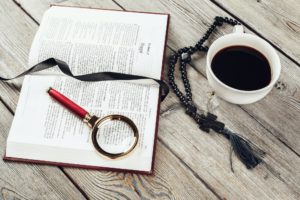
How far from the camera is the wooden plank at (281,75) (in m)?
0.70

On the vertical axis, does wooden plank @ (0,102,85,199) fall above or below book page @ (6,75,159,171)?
below

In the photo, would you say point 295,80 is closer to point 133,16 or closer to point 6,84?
point 133,16

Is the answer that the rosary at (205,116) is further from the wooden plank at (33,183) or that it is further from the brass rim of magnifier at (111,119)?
the wooden plank at (33,183)

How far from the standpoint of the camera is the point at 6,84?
0.75 metres

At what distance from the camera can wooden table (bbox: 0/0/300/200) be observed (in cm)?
65

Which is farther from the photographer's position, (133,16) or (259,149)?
(133,16)

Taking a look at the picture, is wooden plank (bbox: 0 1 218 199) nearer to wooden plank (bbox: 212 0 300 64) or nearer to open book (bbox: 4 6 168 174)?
open book (bbox: 4 6 168 174)

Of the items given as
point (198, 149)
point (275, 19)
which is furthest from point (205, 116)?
point (275, 19)

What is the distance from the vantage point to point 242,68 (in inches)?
26.6

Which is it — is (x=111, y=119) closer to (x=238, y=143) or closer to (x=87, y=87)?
(x=87, y=87)

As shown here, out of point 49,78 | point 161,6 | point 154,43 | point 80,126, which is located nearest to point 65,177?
point 80,126

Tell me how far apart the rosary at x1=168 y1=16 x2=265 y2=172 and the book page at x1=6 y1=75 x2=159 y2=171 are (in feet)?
0.19

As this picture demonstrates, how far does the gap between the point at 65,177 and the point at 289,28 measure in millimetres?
562

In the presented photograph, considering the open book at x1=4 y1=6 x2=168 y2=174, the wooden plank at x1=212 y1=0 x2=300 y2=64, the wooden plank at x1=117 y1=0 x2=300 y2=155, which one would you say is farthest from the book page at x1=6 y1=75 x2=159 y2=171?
the wooden plank at x1=212 y1=0 x2=300 y2=64
